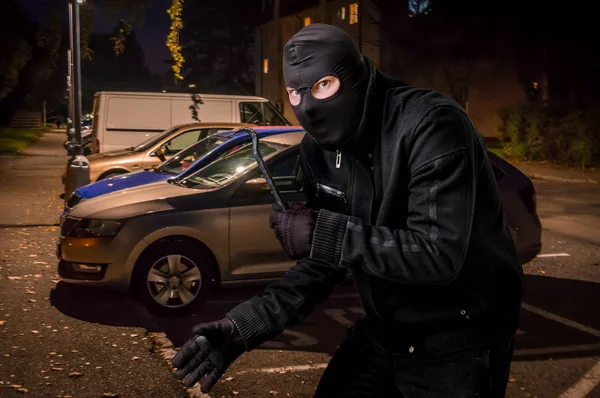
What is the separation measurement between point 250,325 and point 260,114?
1377cm

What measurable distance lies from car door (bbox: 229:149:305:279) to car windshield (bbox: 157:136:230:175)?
2.28m

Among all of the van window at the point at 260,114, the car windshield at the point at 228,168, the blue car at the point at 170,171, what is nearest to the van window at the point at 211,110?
the van window at the point at 260,114

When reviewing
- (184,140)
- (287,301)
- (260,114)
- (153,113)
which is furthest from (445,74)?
(287,301)

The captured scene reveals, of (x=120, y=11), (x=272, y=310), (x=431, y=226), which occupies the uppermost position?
(x=120, y=11)

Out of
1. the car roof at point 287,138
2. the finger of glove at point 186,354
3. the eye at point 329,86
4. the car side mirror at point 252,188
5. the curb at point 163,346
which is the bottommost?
the curb at point 163,346

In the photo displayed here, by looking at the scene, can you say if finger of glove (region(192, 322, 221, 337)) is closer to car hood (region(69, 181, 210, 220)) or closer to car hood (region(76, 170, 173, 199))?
car hood (region(69, 181, 210, 220))

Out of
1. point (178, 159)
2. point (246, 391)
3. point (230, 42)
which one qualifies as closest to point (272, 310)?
point (246, 391)

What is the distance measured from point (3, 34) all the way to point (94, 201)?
40919 mm

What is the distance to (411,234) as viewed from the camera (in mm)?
1861

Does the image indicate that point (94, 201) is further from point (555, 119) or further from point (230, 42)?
point (230, 42)

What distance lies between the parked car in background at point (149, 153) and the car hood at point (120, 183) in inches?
154

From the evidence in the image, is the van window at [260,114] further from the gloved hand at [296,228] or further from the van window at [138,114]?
the gloved hand at [296,228]

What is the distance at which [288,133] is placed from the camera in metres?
7.54

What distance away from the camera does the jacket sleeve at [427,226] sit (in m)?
1.84
